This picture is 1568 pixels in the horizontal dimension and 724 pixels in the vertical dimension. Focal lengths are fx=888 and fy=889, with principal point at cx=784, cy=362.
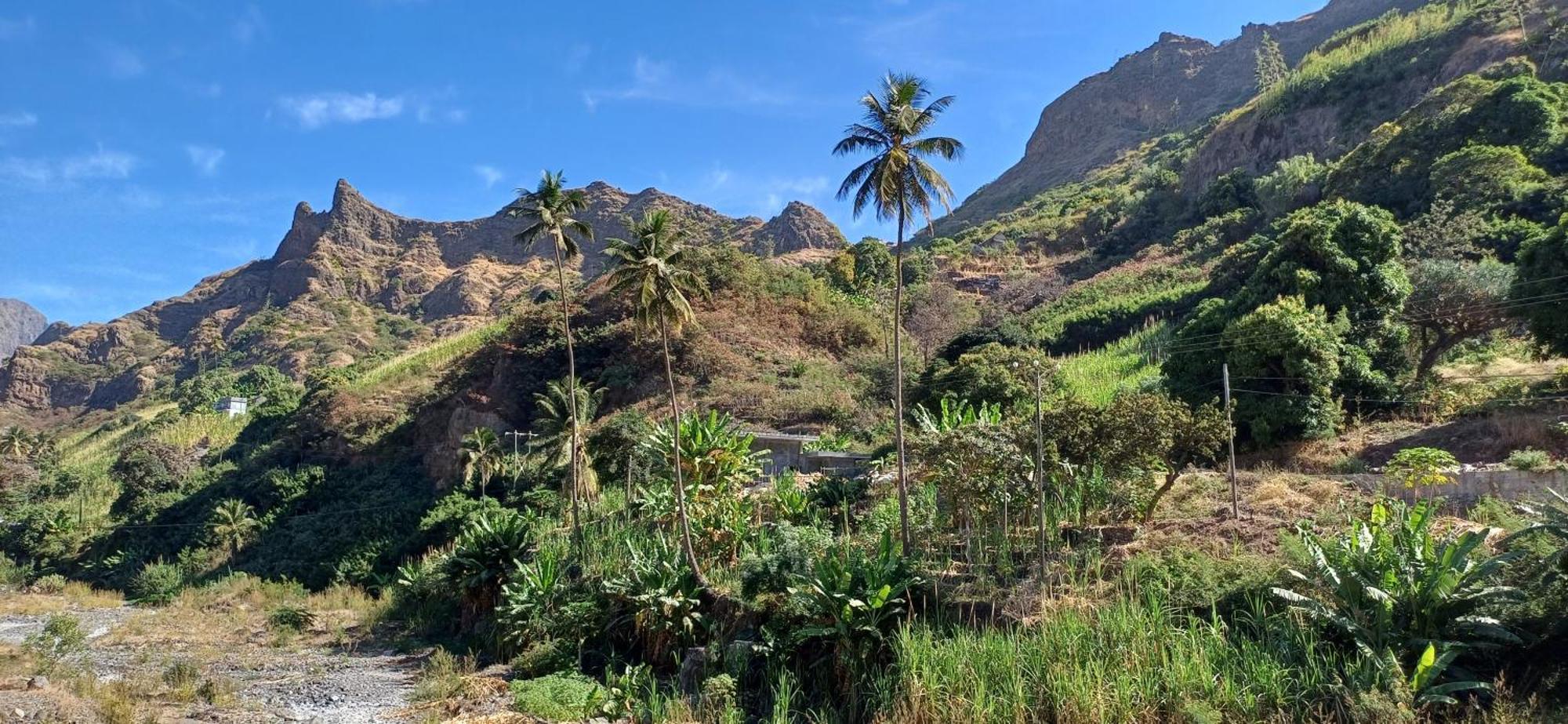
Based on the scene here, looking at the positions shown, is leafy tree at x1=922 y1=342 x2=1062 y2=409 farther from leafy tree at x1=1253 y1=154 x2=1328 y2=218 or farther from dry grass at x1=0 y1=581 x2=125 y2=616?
dry grass at x1=0 y1=581 x2=125 y2=616

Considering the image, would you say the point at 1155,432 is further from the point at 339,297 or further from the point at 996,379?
the point at 339,297

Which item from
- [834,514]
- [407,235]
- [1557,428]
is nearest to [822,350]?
[834,514]

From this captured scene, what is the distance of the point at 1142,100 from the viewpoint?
494 ft

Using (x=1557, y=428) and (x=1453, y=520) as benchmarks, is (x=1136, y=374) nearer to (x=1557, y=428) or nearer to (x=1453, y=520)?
(x=1557, y=428)

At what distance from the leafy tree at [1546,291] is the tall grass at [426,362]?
48.7 metres

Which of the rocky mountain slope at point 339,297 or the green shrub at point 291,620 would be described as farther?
the rocky mountain slope at point 339,297

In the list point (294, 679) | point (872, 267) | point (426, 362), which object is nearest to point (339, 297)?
point (426, 362)

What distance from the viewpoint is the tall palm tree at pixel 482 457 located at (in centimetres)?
3853

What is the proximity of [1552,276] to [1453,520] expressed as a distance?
1153cm

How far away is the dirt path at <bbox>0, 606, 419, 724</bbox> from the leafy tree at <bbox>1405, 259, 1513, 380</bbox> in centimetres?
2794

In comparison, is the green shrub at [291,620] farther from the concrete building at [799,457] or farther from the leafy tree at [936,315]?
the leafy tree at [936,315]

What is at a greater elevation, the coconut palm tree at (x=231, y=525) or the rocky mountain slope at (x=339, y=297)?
the rocky mountain slope at (x=339, y=297)

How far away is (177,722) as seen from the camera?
15.4 m

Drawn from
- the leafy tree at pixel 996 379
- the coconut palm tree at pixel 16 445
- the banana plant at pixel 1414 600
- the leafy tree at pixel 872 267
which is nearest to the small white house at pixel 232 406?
the coconut palm tree at pixel 16 445
